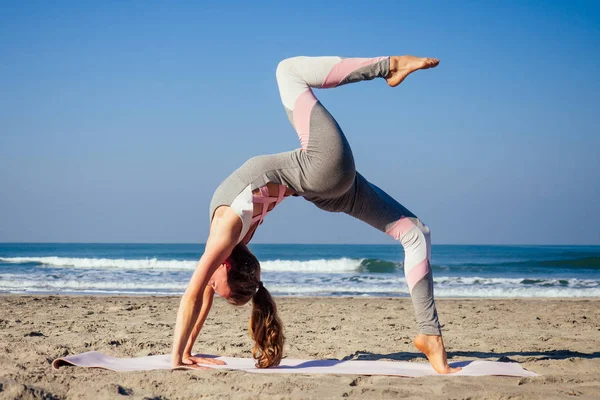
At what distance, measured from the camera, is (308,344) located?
5199 mm

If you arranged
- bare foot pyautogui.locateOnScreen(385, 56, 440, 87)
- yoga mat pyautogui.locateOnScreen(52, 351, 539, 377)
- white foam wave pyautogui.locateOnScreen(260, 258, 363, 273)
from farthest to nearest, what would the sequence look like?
white foam wave pyautogui.locateOnScreen(260, 258, 363, 273) → yoga mat pyautogui.locateOnScreen(52, 351, 539, 377) → bare foot pyautogui.locateOnScreen(385, 56, 440, 87)

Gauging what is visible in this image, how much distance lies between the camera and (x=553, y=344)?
5.27 meters

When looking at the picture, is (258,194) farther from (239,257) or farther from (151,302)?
(151,302)

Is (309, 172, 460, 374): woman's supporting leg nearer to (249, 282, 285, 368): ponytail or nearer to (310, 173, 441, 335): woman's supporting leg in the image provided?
(310, 173, 441, 335): woman's supporting leg

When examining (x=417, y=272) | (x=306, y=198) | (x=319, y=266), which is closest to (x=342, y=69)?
(x=306, y=198)

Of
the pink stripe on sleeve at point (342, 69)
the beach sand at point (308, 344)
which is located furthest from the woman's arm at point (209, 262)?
the pink stripe on sleeve at point (342, 69)

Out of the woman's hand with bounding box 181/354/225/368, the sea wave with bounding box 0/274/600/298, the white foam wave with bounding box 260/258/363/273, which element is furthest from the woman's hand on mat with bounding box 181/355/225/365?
the white foam wave with bounding box 260/258/363/273

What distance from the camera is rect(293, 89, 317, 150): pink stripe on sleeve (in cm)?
324

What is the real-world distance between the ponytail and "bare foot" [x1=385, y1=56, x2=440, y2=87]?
1.57m

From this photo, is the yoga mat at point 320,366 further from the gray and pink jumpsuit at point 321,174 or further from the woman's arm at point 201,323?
the gray and pink jumpsuit at point 321,174

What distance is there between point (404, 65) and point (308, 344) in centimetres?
281

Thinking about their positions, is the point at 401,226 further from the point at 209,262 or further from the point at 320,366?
the point at 209,262

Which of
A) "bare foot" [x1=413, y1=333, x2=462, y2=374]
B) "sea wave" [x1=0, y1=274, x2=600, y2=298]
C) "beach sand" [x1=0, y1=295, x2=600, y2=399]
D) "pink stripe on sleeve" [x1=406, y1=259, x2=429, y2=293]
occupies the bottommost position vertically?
"sea wave" [x1=0, y1=274, x2=600, y2=298]

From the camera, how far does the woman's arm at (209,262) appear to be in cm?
334
